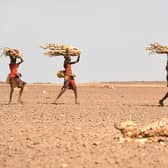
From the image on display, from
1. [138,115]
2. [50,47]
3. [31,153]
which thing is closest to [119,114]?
[138,115]

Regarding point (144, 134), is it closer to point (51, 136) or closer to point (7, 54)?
point (51, 136)

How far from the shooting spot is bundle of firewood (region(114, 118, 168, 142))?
40.8ft

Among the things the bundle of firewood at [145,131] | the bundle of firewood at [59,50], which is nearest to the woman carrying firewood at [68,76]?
the bundle of firewood at [59,50]

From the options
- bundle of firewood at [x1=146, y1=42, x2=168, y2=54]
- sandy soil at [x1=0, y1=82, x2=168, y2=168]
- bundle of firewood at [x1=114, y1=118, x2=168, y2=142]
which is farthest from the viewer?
bundle of firewood at [x1=146, y1=42, x2=168, y2=54]

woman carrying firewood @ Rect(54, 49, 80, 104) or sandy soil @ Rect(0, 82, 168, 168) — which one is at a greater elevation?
woman carrying firewood @ Rect(54, 49, 80, 104)

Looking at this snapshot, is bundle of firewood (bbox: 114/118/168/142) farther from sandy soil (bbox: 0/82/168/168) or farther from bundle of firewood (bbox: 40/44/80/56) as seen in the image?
bundle of firewood (bbox: 40/44/80/56)

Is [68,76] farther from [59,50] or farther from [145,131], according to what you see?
[145,131]

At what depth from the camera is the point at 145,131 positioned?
12492 mm

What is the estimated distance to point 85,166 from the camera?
9836 millimetres

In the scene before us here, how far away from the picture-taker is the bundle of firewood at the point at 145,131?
12438 millimetres

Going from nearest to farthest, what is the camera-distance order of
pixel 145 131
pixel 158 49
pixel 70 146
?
pixel 70 146 → pixel 145 131 → pixel 158 49

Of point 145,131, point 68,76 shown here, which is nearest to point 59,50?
point 68,76

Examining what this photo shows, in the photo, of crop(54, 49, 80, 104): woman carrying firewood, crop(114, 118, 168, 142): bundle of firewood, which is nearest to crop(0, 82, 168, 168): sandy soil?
crop(114, 118, 168, 142): bundle of firewood

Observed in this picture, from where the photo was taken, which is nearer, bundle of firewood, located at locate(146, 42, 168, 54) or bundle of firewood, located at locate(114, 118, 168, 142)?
bundle of firewood, located at locate(114, 118, 168, 142)
